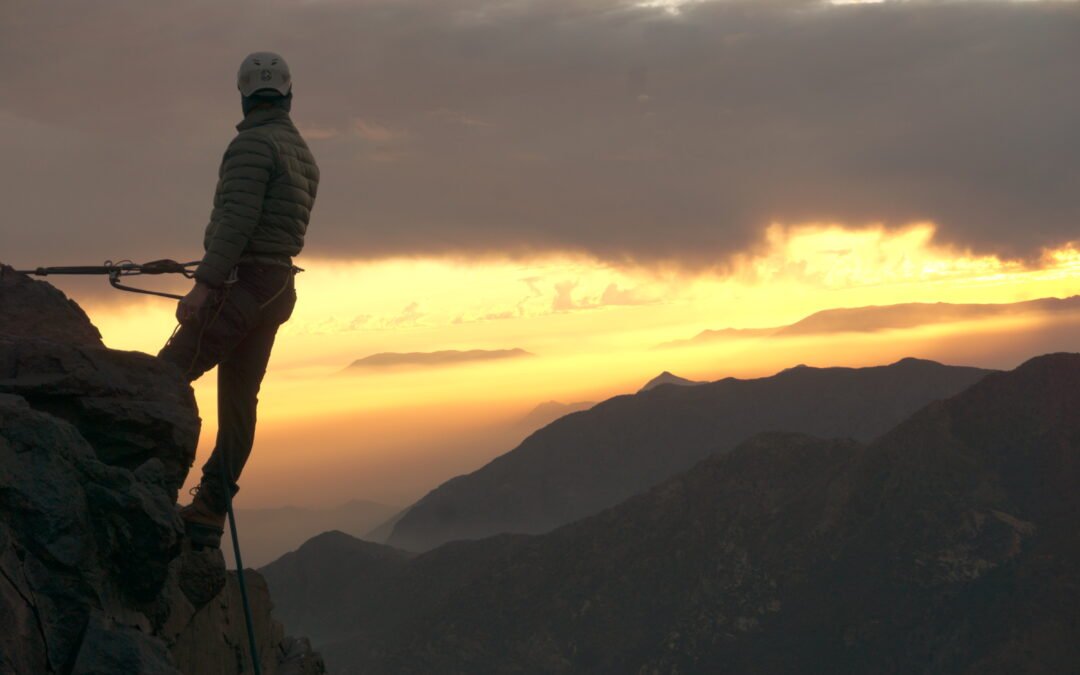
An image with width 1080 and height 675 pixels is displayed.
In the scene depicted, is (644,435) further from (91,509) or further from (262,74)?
(91,509)

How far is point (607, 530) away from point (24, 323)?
84110mm

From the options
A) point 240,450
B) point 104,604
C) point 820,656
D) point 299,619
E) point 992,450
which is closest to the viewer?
point 104,604

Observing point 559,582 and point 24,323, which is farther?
point 559,582

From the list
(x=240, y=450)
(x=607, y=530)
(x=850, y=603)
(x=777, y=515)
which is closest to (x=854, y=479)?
(x=777, y=515)

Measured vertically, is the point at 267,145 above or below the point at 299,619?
above

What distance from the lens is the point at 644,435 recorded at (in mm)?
170125

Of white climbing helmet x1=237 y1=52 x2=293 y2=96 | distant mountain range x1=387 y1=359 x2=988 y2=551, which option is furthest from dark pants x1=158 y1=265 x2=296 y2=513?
distant mountain range x1=387 y1=359 x2=988 y2=551

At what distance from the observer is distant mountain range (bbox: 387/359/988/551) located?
488 ft

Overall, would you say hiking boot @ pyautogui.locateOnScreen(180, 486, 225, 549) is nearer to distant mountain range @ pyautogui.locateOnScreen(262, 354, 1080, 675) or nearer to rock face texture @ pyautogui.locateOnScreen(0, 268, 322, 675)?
rock face texture @ pyautogui.locateOnScreen(0, 268, 322, 675)

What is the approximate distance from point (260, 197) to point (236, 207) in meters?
0.26

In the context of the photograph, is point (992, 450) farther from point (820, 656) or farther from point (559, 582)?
point (559, 582)

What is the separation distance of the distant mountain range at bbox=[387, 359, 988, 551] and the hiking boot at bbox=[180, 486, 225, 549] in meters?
135

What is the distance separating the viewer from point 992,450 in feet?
279

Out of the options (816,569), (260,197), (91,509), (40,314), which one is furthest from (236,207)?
(816,569)
